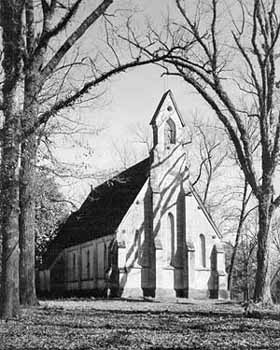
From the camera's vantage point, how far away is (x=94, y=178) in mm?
21234

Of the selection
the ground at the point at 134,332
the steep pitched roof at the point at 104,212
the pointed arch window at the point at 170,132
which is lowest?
the ground at the point at 134,332

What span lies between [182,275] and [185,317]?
29.1 metres

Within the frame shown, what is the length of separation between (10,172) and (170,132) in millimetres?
33821

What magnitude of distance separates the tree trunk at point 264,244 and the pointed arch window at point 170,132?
24.3m

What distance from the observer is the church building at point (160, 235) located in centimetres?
4731

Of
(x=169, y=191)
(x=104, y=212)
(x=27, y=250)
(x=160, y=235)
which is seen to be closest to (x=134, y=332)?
(x=27, y=250)

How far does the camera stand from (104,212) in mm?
53062

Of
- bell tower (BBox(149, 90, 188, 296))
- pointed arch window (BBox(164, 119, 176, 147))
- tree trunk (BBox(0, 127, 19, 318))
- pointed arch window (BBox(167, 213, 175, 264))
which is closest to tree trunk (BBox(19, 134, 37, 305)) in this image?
tree trunk (BBox(0, 127, 19, 318))

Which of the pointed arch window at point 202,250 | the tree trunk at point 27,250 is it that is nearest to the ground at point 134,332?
the tree trunk at point 27,250

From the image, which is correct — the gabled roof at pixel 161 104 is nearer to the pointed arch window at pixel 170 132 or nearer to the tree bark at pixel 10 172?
the pointed arch window at pixel 170 132

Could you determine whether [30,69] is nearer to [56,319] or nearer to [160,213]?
[56,319]

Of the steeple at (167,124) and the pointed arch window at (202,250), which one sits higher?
the steeple at (167,124)

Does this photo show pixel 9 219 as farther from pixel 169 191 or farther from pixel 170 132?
pixel 170 132

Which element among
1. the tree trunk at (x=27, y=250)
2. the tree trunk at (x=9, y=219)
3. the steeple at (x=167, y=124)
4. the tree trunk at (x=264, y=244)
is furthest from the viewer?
the steeple at (x=167, y=124)
